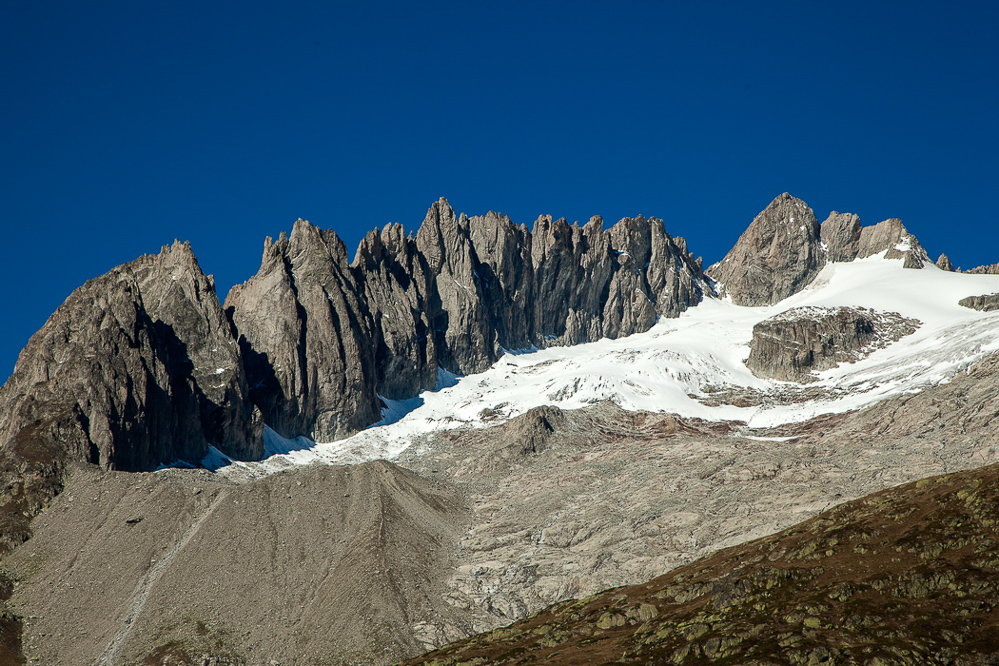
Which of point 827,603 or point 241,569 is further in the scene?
point 241,569

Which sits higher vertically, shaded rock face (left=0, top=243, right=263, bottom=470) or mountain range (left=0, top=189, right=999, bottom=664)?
shaded rock face (left=0, top=243, right=263, bottom=470)

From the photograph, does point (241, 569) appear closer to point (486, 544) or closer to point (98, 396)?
point (486, 544)

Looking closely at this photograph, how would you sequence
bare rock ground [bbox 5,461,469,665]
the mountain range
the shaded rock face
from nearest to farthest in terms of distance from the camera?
the mountain range → bare rock ground [bbox 5,461,469,665] → the shaded rock face

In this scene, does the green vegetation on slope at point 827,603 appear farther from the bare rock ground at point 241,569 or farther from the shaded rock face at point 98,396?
the shaded rock face at point 98,396

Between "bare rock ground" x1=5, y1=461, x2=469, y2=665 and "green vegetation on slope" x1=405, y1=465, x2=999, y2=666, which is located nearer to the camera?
"green vegetation on slope" x1=405, y1=465, x2=999, y2=666

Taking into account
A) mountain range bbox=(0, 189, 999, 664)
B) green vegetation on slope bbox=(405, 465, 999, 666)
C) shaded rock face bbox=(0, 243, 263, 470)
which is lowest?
green vegetation on slope bbox=(405, 465, 999, 666)

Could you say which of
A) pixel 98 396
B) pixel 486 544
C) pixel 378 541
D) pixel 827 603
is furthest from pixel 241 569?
pixel 827 603

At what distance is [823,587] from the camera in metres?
68.1

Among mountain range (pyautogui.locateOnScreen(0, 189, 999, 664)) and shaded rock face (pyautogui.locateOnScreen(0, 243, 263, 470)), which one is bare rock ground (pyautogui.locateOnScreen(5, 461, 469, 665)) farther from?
shaded rock face (pyautogui.locateOnScreen(0, 243, 263, 470))

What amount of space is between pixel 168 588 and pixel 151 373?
82039 millimetres

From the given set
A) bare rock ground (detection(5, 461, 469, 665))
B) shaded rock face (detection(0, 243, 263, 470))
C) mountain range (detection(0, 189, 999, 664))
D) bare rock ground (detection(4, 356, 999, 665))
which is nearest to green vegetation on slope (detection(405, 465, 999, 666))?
mountain range (detection(0, 189, 999, 664))

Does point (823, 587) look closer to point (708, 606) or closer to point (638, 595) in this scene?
point (708, 606)

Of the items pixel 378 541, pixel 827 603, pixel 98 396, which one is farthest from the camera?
pixel 98 396

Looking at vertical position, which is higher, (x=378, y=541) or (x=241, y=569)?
(x=378, y=541)
